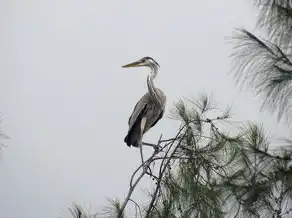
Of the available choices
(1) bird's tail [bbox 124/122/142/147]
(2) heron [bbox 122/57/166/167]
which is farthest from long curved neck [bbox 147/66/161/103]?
(1) bird's tail [bbox 124/122/142/147]

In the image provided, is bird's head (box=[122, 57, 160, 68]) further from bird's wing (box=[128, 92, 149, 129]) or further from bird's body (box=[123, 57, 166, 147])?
bird's wing (box=[128, 92, 149, 129])

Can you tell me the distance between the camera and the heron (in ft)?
9.35

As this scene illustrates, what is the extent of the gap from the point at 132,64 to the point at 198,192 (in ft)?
3.75

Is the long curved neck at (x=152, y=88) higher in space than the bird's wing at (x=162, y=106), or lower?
higher

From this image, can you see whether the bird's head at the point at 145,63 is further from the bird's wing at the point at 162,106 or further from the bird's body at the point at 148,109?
the bird's wing at the point at 162,106

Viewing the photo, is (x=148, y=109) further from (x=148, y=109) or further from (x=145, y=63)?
(x=145, y=63)

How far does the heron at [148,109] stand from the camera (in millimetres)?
2850

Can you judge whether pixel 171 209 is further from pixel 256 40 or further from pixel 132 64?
pixel 132 64

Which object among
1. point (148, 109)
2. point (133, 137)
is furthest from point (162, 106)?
point (133, 137)

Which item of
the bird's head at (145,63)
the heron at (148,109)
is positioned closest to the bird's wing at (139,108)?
the heron at (148,109)

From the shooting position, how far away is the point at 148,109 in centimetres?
290

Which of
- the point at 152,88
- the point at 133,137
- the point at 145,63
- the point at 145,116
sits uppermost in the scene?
the point at 145,63

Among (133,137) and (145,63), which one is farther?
(145,63)

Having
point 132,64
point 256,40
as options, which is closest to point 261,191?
point 256,40
